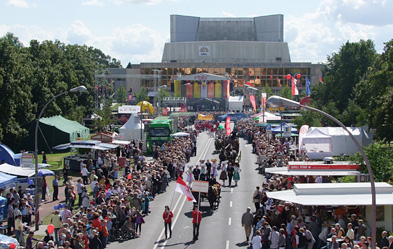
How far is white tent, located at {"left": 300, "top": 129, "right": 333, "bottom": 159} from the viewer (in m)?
40.0

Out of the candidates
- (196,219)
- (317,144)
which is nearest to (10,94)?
(317,144)

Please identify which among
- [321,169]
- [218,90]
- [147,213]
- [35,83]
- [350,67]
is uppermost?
[350,67]

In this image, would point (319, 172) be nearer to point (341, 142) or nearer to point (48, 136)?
point (341, 142)

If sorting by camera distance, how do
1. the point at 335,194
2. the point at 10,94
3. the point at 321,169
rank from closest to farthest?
the point at 335,194 → the point at 321,169 → the point at 10,94

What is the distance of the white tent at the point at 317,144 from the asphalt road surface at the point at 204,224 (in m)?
5.67

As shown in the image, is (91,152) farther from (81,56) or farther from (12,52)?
(81,56)

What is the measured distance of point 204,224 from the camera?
80.8ft

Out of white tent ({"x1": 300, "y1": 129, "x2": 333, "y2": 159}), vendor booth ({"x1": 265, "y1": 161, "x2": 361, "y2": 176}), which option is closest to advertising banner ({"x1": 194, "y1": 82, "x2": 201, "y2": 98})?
white tent ({"x1": 300, "y1": 129, "x2": 333, "y2": 159})

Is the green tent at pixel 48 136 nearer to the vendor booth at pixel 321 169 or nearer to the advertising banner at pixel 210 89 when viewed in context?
the vendor booth at pixel 321 169

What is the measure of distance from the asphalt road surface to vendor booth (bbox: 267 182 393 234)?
2789 mm

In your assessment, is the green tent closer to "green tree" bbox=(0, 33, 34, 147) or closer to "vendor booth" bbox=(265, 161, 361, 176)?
"green tree" bbox=(0, 33, 34, 147)

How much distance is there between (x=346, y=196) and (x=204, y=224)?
6.72m

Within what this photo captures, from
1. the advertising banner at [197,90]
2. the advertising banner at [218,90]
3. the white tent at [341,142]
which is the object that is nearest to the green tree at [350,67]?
the white tent at [341,142]

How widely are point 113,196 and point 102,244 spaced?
12.6 ft
